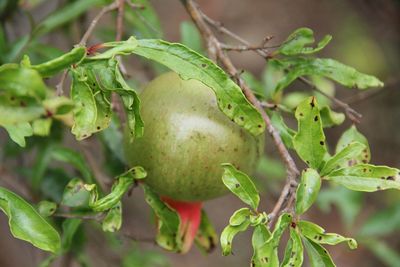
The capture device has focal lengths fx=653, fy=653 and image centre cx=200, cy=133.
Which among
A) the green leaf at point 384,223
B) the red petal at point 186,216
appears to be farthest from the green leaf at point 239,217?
the green leaf at point 384,223

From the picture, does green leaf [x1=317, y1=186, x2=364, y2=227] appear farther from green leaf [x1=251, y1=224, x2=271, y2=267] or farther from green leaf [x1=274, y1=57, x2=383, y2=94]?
green leaf [x1=251, y1=224, x2=271, y2=267]

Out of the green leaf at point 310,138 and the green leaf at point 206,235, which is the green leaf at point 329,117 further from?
the green leaf at point 206,235

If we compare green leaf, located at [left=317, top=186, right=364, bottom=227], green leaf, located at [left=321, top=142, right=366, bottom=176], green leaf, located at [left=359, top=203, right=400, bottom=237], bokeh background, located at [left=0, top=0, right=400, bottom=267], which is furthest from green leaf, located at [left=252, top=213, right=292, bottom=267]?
bokeh background, located at [left=0, top=0, right=400, bottom=267]

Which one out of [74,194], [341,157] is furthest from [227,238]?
[74,194]

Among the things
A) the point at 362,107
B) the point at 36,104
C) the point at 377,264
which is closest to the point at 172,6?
the point at 362,107

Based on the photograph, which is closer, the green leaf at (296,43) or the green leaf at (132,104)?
the green leaf at (132,104)

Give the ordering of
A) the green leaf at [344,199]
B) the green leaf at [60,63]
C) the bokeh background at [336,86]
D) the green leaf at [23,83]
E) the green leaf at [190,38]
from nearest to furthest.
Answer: the green leaf at [23,83] → the green leaf at [60,63] → the green leaf at [190,38] → the green leaf at [344,199] → the bokeh background at [336,86]
